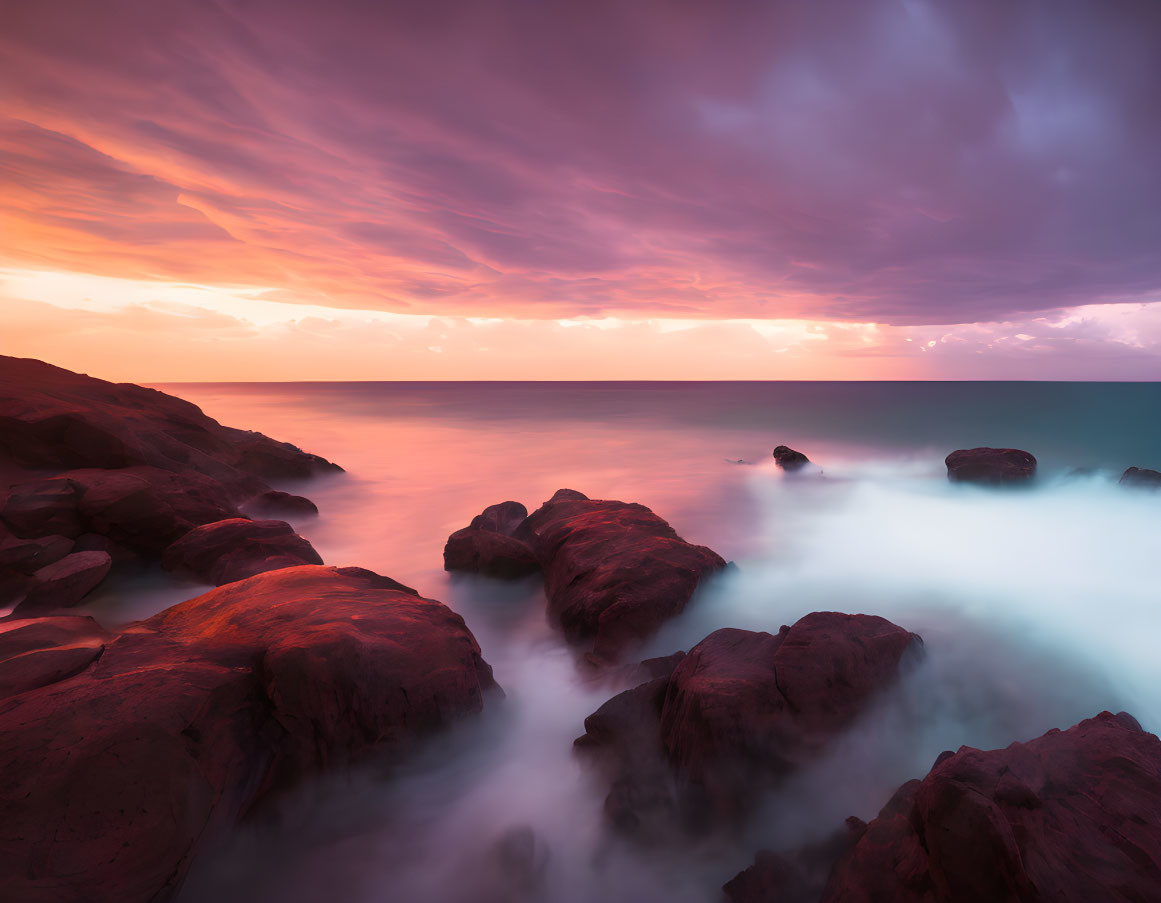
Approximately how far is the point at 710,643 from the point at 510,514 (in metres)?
7.39

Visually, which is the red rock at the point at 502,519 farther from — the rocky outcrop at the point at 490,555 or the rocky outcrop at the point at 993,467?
the rocky outcrop at the point at 993,467

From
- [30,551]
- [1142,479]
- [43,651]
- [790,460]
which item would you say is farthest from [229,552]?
[1142,479]

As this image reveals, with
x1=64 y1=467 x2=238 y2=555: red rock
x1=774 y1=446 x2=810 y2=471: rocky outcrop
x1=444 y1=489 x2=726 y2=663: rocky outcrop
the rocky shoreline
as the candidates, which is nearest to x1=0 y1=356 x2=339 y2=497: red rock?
x1=64 y1=467 x2=238 y2=555: red rock

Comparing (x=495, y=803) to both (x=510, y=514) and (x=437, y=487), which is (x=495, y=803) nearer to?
(x=510, y=514)

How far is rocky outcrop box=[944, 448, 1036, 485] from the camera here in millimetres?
16578

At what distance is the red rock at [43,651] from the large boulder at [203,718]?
0.11m

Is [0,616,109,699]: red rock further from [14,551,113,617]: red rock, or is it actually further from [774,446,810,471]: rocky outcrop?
[774,446,810,471]: rocky outcrop

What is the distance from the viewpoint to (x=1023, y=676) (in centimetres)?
563

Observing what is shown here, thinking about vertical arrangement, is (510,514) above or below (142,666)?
below

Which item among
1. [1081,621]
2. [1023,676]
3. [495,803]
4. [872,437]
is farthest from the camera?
[872,437]

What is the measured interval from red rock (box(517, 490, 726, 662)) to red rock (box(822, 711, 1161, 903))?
11.6 feet

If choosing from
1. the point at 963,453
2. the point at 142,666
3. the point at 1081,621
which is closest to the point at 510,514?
the point at 142,666

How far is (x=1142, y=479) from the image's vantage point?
49.2 feet

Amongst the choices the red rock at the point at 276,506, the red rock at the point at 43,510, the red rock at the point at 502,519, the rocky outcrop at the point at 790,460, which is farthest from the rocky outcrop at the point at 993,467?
the red rock at the point at 43,510
